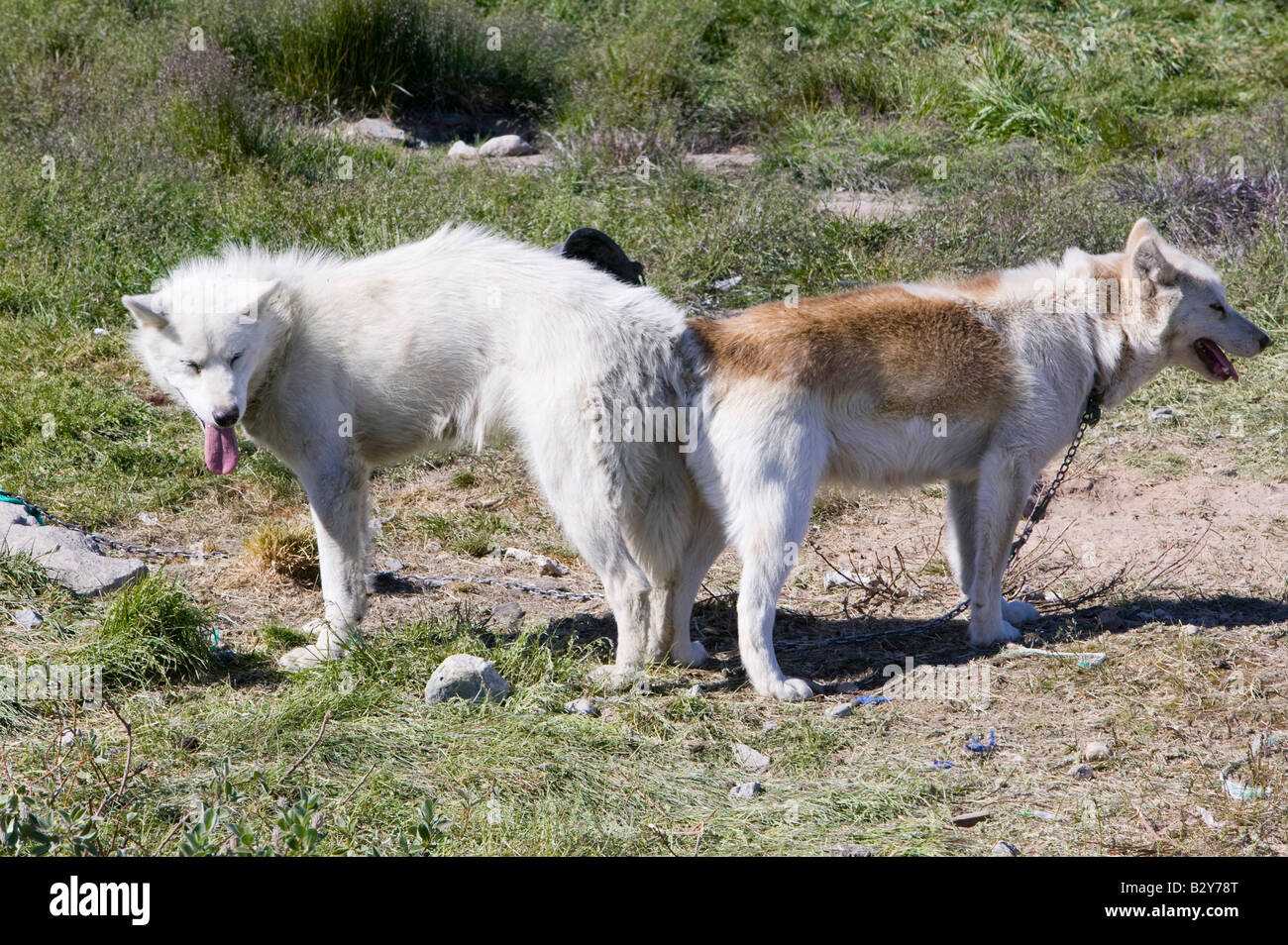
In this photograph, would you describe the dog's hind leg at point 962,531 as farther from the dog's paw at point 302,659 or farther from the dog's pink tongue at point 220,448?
the dog's pink tongue at point 220,448

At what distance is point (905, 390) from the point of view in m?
4.88

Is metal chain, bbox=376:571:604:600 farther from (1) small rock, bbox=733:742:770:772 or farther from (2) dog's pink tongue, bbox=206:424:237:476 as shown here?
(1) small rock, bbox=733:742:770:772

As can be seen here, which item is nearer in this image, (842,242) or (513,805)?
(513,805)

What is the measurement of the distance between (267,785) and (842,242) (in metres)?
6.25

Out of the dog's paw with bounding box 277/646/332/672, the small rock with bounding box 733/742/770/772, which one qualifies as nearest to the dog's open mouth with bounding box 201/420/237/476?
the dog's paw with bounding box 277/646/332/672

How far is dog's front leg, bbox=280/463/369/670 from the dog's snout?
0.49 meters

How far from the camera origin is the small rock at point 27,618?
4930 mm

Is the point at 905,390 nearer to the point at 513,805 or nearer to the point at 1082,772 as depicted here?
the point at 1082,772

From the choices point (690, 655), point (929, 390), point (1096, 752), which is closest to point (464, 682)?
point (690, 655)

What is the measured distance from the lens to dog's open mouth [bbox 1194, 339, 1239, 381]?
5.42m

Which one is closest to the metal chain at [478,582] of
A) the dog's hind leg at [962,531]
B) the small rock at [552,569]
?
the small rock at [552,569]

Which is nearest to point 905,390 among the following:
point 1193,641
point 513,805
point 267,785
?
point 1193,641

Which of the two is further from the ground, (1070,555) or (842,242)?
(842,242)

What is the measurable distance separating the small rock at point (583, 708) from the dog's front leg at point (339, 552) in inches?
36.3
